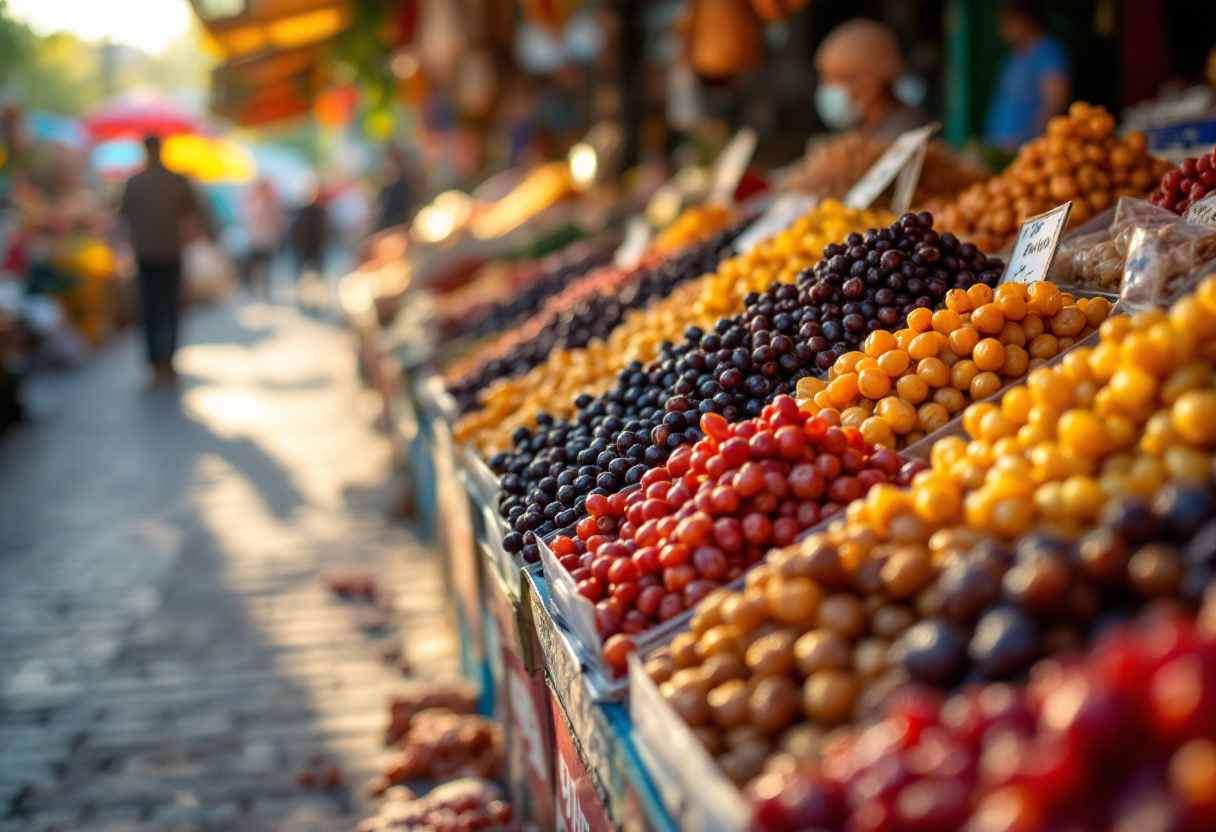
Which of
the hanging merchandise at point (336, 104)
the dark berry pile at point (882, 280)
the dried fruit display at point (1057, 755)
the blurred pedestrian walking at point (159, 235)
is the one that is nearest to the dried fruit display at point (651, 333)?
the dark berry pile at point (882, 280)

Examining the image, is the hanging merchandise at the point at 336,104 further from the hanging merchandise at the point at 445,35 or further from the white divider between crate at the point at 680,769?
the white divider between crate at the point at 680,769

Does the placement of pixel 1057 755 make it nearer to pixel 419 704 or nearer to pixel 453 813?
pixel 453 813

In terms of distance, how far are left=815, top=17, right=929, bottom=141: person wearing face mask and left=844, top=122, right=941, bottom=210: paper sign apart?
1064 millimetres

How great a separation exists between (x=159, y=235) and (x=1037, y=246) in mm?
8552

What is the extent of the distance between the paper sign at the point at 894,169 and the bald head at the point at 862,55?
1154mm

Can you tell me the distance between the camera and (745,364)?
2.42 metres

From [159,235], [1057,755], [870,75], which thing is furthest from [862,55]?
[159,235]

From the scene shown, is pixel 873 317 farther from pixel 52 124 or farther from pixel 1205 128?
pixel 52 124

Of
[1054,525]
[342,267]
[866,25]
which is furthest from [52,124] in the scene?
[1054,525]

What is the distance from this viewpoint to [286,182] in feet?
82.4

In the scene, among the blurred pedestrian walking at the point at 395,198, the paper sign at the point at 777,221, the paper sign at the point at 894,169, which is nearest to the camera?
the paper sign at the point at 894,169

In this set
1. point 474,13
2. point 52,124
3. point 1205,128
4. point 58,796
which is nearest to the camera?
point 58,796

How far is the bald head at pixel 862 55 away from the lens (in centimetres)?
456

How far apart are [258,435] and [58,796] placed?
498 cm
